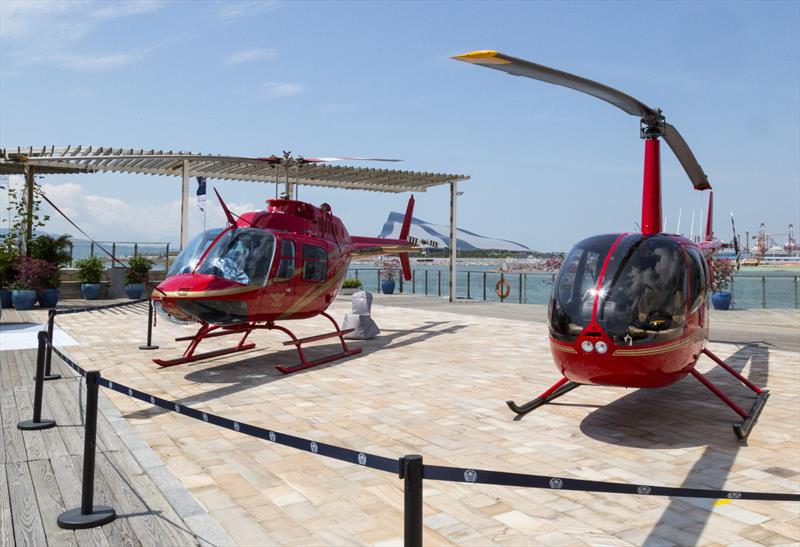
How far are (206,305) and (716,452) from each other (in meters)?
5.84

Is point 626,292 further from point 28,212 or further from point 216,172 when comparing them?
point 28,212

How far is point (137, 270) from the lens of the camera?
2069 cm

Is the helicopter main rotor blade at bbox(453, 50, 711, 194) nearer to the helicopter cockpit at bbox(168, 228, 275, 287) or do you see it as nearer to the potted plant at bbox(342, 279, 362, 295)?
the helicopter cockpit at bbox(168, 228, 275, 287)

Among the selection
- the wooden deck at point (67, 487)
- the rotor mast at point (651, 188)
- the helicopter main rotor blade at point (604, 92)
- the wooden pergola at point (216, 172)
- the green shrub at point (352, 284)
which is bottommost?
the wooden deck at point (67, 487)

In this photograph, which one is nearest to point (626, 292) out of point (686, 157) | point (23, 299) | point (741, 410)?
point (741, 410)

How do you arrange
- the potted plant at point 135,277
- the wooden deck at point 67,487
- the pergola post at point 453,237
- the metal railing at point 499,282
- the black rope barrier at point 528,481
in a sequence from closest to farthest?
the black rope barrier at point 528,481, the wooden deck at point 67,487, the metal railing at point 499,282, the potted plant at point 135,277, the pergola post at point 453,237

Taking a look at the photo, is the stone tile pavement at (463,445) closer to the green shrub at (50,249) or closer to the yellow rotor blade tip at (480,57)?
the yellow rotor blade tip at (480,57)

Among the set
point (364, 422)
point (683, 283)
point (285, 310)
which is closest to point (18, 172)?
point (285, 310)

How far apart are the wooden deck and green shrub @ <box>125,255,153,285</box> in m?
14.4

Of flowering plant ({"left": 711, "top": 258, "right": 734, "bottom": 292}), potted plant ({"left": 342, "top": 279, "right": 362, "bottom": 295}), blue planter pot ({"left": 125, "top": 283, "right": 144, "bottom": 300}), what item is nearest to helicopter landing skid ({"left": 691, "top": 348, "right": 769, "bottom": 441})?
flowering plant ({"left": 711, "top": 258, "right": 734, "bottom": 292})

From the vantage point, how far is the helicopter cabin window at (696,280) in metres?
5.64

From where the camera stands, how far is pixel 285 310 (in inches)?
359

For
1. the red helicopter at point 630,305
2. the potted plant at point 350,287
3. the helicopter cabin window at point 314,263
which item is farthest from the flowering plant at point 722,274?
the red helicopter at point 630,305

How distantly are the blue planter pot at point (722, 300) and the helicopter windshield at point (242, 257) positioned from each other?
52.4 ft
